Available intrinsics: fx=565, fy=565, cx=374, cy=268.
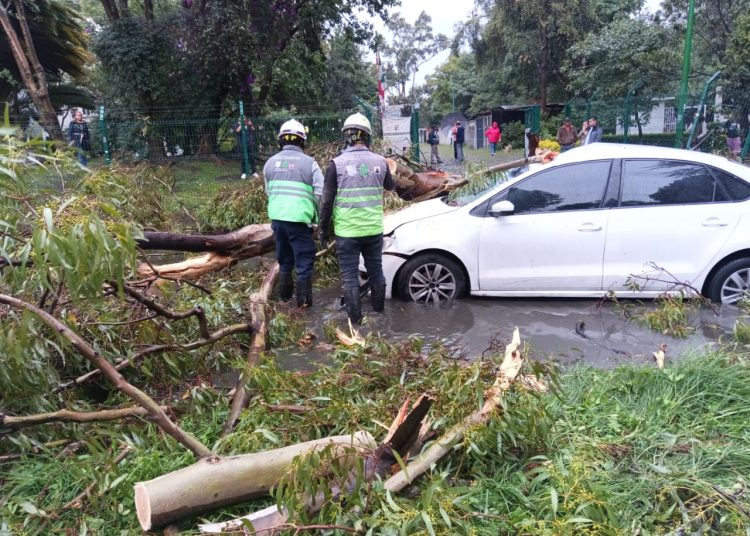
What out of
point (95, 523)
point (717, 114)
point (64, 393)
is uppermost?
point (717, 114)

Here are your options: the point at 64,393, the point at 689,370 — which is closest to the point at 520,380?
the point at 689,370

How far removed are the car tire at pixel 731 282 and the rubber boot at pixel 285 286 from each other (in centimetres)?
400

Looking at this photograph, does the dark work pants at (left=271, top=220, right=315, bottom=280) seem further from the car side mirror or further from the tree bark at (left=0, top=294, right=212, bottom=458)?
the tree bark at (left=0, top=294, right=212, bottom=458)

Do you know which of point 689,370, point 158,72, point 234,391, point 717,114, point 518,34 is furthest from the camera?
point 518,34

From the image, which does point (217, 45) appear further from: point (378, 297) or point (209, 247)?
point (378, 297)

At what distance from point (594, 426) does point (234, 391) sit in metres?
2.17

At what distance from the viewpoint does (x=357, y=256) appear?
204 inches

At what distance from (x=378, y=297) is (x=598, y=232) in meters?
2.10

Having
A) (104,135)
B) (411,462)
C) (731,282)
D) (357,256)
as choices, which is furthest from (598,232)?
(104,135)

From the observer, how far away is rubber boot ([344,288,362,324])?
16.9ft

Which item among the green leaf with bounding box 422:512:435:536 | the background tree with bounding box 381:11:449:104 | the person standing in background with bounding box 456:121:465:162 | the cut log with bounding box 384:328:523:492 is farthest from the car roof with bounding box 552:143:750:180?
the background tree with bounding box 381:11:449:104

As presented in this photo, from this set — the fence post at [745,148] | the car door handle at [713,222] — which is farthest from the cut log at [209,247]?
the fence post at [745,148]

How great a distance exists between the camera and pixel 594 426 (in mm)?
2990

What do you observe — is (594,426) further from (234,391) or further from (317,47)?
(317,47)
